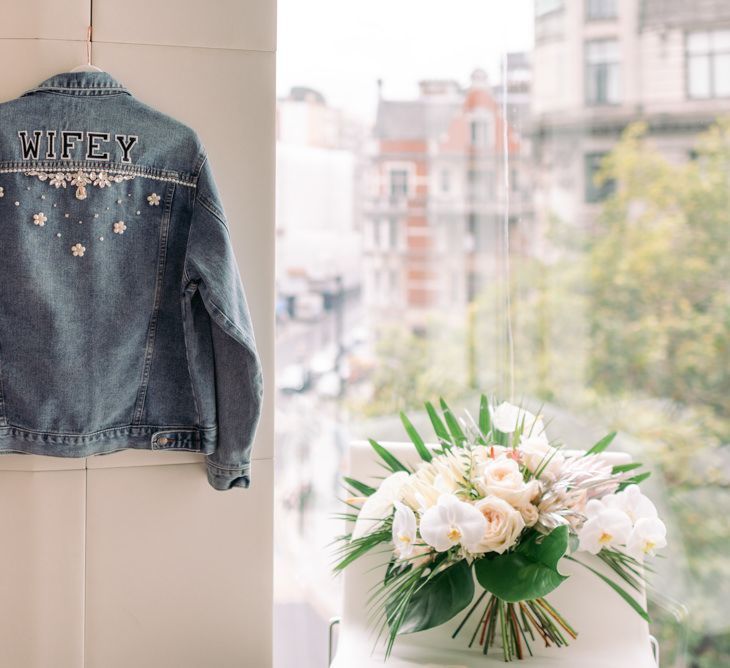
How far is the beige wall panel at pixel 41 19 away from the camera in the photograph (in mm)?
1425

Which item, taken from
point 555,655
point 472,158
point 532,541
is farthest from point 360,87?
point 555,655

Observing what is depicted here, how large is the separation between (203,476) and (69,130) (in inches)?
30.4

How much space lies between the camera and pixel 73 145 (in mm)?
1371

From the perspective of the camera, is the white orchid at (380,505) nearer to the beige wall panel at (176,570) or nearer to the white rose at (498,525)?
the white rose at (498,525)

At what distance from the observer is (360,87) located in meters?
1.91

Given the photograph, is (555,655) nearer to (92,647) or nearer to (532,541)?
(532,541)

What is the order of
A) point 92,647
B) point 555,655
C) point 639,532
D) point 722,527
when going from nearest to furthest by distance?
1. point 639,532
2. point 555,655
3. point 92,647
4. point 722,527

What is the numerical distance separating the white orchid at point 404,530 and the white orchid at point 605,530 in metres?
0.28

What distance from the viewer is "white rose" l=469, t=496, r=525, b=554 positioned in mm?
1113

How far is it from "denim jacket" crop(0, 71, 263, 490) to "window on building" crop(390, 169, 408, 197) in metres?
0.65

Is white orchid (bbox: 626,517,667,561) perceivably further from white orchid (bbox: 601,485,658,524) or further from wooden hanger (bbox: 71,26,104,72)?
wooden hanger (bbox: 71,26,104,72)

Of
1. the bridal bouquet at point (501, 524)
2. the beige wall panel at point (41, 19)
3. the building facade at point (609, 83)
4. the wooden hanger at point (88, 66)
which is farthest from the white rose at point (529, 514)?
the beige wall panel at point (41, 19)

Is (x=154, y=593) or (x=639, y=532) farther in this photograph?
(x=154, y=593)

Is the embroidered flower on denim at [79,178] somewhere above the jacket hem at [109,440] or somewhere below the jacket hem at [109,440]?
above
